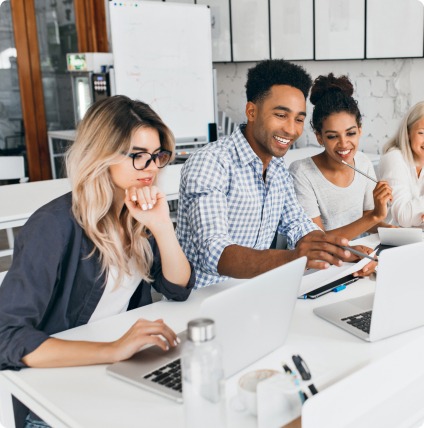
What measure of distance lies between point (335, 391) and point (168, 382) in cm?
30

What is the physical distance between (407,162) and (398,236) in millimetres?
814

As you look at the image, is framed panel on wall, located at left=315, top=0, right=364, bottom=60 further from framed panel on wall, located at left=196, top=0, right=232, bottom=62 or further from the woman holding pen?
the woman holding pen

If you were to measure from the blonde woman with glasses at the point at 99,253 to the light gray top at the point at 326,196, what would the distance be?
85 centimetres

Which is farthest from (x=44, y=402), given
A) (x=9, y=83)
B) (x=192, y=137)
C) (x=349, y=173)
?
(x=9, y=83)

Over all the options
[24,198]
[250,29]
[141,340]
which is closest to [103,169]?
[141,340]

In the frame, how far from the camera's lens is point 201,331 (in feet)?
2.38

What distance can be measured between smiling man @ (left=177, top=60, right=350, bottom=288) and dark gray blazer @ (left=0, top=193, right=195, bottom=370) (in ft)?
1.40

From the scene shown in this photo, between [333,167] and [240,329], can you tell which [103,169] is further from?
[333,167]

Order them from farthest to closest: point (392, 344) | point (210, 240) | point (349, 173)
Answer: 1. point (349, 173)
2. point (210, 240)
3. point (392, 344)

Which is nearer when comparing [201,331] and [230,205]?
[201,331]

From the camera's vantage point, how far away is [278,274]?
103cm

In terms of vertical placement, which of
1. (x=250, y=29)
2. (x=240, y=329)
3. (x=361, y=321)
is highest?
(x=250, y=29)

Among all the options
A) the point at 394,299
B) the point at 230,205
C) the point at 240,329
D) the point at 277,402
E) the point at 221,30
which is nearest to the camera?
the point at 277,402

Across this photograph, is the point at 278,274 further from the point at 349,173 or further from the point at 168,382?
the point at 349,173
